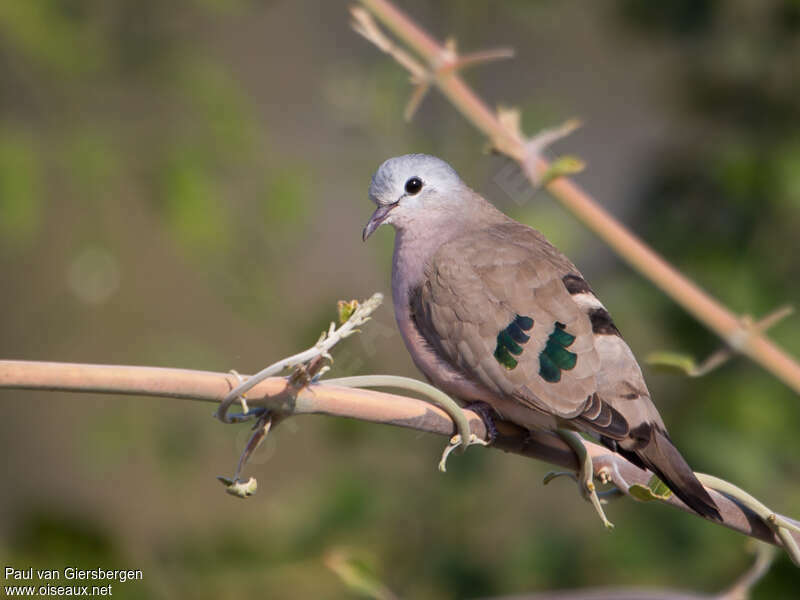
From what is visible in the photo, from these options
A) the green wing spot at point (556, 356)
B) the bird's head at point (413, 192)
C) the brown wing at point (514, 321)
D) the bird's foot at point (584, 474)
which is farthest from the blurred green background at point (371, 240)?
the bird's foot at point (584, 474)

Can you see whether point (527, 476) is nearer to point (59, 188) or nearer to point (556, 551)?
point (556, 551)

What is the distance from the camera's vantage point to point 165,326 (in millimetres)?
2730

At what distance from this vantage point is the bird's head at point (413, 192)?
1.08m

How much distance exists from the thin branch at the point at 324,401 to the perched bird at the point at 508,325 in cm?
6

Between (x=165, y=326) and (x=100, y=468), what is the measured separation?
617mm

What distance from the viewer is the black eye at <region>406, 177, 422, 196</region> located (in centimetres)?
110

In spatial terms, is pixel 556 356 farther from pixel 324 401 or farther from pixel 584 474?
pixel 324 401

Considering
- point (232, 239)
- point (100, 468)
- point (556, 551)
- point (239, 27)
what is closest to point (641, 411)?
point (556, 551)

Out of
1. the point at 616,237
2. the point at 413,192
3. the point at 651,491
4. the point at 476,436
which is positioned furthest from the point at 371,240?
the point at 651,491

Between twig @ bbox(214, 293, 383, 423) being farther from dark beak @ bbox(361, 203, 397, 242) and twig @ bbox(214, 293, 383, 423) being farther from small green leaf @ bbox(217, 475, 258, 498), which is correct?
dark beak @ bbox(361, 203, 397, 242)

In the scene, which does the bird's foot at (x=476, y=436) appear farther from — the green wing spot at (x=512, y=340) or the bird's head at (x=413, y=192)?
the bird's head at (x=413, y=192)

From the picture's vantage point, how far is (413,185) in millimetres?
1106

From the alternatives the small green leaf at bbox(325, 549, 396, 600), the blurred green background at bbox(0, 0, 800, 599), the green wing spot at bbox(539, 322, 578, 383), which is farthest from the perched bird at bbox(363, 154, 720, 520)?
the blurred green background at bbox(0, 0, 800, 599)

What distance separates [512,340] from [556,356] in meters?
0.05
